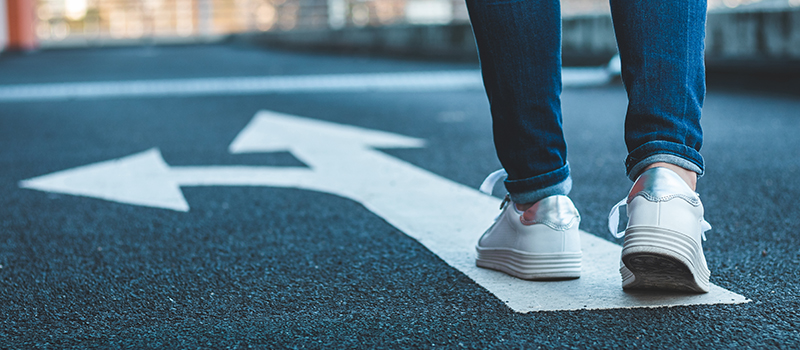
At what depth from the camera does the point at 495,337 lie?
1.24 metres

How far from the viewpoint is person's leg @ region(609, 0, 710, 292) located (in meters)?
1.34

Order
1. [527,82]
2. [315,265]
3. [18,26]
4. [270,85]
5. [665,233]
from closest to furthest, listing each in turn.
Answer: [665,233] < [527,82] < [315,265] < [270,85] < [18,26]

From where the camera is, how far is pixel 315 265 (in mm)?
1715

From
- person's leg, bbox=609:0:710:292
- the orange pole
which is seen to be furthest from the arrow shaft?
the orange pole

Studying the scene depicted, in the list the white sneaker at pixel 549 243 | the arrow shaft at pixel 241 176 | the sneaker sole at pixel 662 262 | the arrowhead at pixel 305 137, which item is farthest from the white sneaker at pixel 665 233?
the arrowhead at pixel 305 137

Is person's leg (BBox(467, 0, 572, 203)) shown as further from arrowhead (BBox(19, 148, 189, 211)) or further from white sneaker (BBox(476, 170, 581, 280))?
arrowhead (BBox(19, 148, 189, 211))

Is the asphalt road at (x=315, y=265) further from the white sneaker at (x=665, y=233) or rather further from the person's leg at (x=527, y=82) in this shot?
the person's leg at (x=527, y=82)

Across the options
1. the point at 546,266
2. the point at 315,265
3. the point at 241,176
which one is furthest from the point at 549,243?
the point at 241,176

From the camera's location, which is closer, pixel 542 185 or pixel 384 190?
pixel 542 185

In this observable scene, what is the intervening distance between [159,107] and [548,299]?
4.69 metres

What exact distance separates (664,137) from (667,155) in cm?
3

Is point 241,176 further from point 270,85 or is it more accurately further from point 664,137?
point 270,85

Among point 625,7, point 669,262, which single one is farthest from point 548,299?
point 625,7

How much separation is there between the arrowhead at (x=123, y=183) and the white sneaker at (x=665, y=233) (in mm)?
1432
